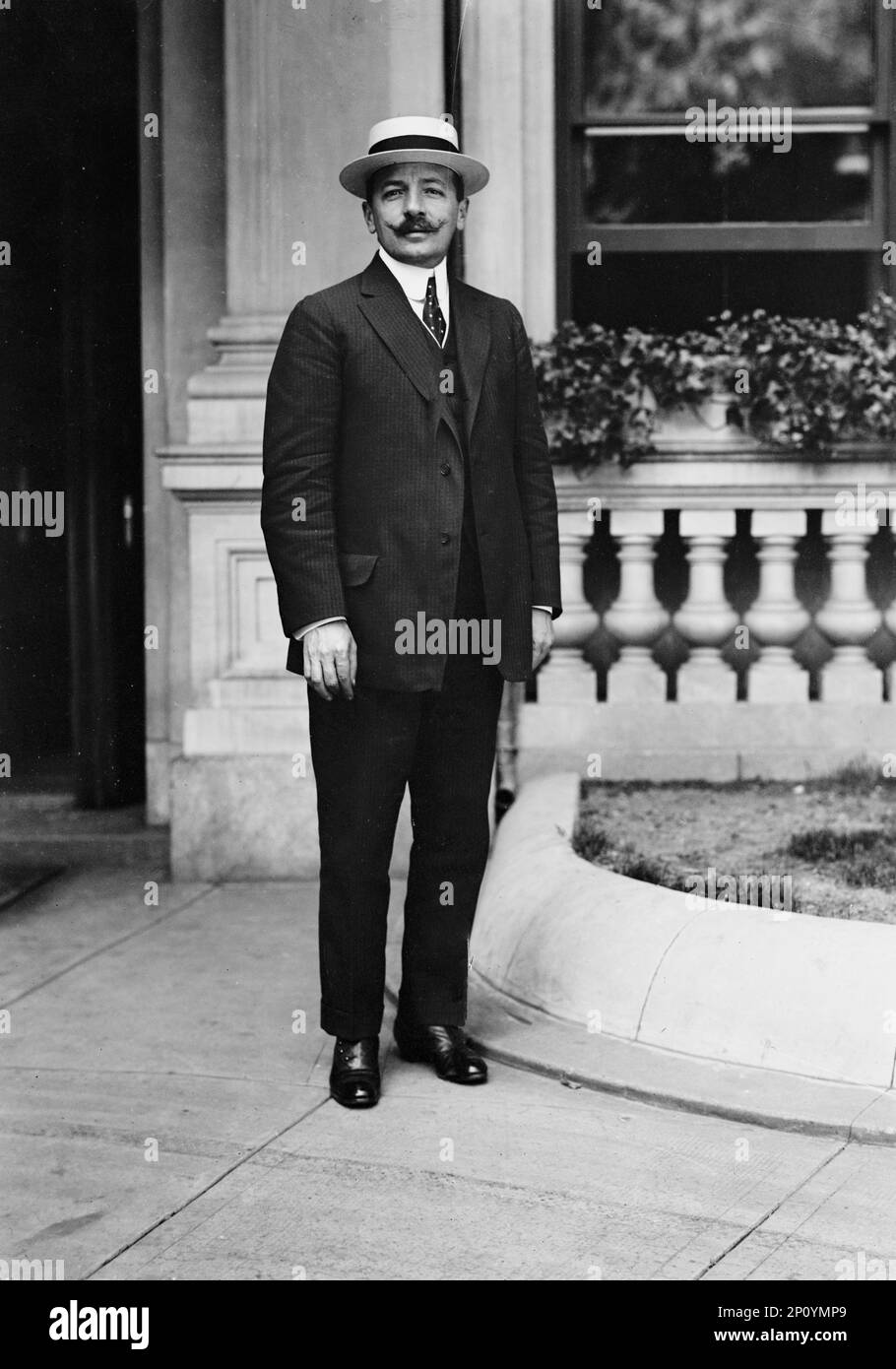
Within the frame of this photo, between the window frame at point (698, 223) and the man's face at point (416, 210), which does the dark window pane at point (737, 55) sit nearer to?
the window frame at point (698, 223)

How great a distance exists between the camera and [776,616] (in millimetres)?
6359

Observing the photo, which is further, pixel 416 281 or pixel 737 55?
pixel 737 55

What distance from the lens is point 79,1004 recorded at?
484 centimetres

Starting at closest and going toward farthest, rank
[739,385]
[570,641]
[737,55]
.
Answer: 1. [739,385]
2. [570,641]
3. [737,55]

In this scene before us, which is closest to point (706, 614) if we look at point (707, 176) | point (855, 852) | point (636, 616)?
point (636, 616)

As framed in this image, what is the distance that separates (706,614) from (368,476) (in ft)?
8.48

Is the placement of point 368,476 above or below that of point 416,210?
below

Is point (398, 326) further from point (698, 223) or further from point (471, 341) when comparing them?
point (698, 223)

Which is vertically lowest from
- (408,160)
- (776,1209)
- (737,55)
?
(776,1209)

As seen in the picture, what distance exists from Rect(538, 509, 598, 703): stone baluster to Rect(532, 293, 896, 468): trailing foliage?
351 millimetres

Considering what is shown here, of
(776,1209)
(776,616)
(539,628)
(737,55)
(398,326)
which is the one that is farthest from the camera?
(737,55)

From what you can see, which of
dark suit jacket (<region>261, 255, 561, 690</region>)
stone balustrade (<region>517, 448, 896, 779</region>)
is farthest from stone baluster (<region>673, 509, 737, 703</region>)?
dark suit jacket (<region>261, 255, 561, 690</region>)

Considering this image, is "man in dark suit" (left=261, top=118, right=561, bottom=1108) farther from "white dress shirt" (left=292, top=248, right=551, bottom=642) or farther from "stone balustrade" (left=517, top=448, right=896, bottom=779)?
"stone balustrade" (left=517, top=448, right=896, bottom=779)
